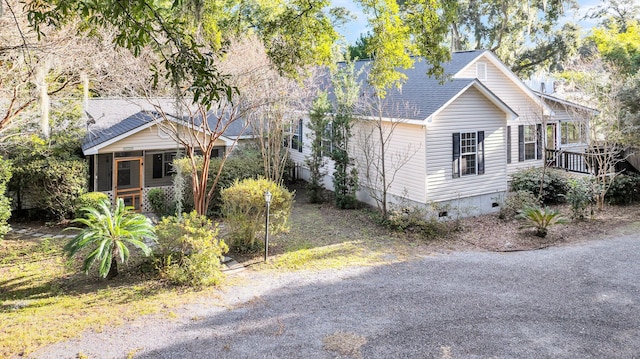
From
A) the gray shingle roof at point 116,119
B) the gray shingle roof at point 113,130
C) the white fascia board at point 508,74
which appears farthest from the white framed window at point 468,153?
the gray shingle roof at point 113,130

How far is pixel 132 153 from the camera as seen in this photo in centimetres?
1516

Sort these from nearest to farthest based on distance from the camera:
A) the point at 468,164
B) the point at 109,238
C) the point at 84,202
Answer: the point at 109,238 < the point at 84,202 < the point at 468,164

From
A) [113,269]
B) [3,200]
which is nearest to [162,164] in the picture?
[3,200]

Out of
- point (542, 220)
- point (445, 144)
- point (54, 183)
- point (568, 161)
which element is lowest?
point (542, 220)

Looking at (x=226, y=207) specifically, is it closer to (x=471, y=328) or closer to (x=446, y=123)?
(x=471, y=328)

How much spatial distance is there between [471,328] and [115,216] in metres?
6.58

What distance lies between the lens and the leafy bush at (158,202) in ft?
48.4

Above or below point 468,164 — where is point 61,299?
below

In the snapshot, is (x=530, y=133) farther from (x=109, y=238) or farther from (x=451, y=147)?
(x=109, y=238)

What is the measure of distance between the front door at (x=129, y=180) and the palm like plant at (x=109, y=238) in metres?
6.46

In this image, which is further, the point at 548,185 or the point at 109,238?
the point at 548,185

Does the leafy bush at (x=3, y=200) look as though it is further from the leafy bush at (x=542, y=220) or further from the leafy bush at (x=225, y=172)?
the leafy bush at (x=542, y=220)

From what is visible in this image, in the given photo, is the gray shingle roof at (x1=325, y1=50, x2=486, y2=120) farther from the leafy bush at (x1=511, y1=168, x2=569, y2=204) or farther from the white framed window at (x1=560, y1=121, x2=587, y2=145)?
the white framed window at (x1=560, y1=121, x2=587, y2=145)

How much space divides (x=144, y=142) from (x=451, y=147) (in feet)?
32.6
